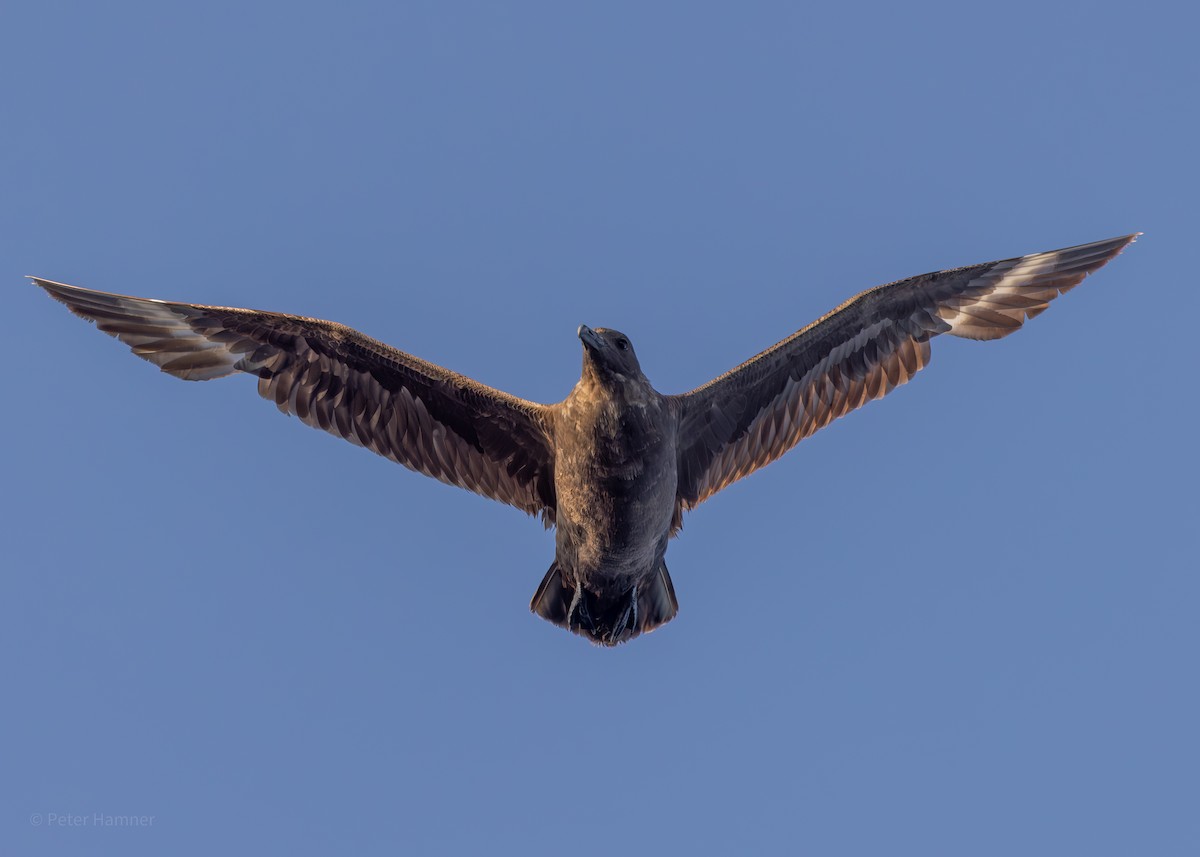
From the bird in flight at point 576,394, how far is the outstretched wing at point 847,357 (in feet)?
0.04

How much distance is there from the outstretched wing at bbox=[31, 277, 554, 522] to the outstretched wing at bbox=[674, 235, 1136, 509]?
1217mm

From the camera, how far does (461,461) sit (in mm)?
9969

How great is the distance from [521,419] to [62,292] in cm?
334

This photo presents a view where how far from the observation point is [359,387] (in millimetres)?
9734

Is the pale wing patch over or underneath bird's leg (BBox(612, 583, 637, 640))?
over

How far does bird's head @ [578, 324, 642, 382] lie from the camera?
8.57 meters

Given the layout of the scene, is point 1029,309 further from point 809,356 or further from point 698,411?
point 698,411

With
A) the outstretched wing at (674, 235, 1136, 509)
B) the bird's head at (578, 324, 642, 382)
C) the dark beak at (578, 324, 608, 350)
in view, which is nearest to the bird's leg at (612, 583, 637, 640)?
the outstretched wing at (674, 235, 1136, 509)

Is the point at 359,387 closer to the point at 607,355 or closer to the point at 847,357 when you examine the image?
the point at 607,355

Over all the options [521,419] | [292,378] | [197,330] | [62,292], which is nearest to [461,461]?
[521,419]

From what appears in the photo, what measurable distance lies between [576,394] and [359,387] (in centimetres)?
183

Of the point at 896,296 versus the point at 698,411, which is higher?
the point at 896,296

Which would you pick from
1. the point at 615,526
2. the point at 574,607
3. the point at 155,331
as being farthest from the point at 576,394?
the point at 155,331

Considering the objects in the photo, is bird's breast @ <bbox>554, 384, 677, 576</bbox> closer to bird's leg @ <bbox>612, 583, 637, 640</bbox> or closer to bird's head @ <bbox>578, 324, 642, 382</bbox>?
bird's head @ <bbox>578, 324, 642, 382</bbox>
